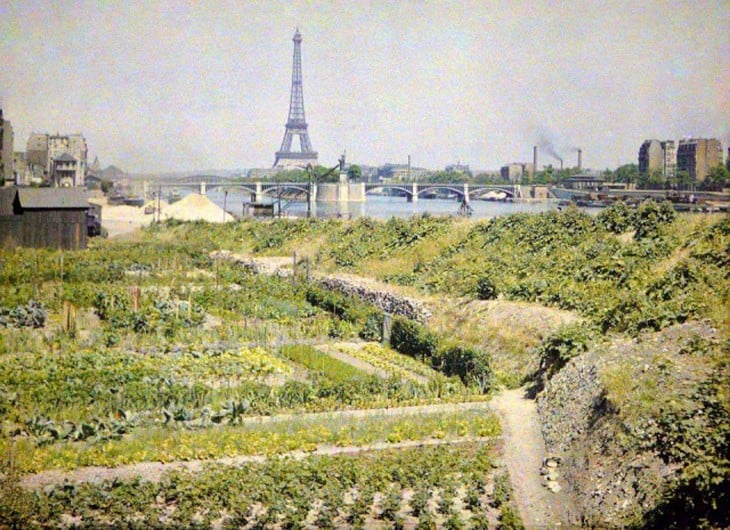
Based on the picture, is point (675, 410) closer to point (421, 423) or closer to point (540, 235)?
point (421, 423)

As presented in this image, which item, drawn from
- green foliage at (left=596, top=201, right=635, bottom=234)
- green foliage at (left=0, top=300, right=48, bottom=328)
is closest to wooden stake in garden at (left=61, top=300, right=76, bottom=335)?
green foliage at (left=0, top=300, right=48, bottom=328)

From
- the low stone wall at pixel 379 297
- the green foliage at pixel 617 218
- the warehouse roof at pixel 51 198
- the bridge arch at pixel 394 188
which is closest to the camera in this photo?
the low stone wall at pixel 379 297

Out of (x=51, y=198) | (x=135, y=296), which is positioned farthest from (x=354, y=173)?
(x=135, y=296)

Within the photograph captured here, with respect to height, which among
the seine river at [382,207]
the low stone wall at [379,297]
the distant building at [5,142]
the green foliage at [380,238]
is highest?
the distant building at [5,142]

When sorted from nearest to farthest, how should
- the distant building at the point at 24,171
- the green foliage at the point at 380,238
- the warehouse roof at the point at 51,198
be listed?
the green foliage at the point at 380,238 < the warehouse roof at the point at 51,198 < the distant building at the point at 24,171

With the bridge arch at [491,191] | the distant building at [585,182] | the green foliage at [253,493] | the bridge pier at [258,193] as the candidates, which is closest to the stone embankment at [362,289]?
the distant building at [585,182]

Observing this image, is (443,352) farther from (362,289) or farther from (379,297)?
(362,289)

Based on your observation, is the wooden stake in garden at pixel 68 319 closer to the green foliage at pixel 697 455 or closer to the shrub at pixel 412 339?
the shrub at pixel 412 339
